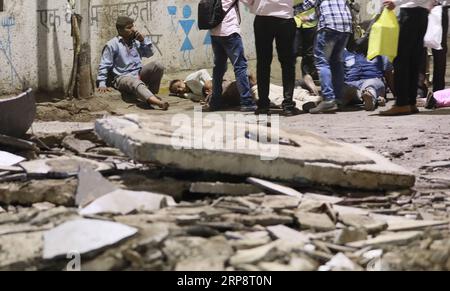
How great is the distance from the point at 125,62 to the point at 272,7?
264cm

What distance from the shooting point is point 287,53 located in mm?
9203

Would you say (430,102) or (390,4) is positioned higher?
(390,4)

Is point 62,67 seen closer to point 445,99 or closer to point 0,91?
point 0,91

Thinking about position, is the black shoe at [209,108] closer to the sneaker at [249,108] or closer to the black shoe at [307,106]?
the sneaker at [249,108]

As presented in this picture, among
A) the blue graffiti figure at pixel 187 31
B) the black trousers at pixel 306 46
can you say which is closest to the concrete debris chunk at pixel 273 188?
the black trousers at pixel 306 46

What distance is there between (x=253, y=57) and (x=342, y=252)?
1046 cm

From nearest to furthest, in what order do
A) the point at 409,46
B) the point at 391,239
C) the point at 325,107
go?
the point at 391,239
the point at 409,46
the point at 325,107

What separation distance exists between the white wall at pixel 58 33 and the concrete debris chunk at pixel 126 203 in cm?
677

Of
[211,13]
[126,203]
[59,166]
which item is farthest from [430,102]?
[126,203]

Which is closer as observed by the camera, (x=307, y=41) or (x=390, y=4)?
(x=390, y=4)

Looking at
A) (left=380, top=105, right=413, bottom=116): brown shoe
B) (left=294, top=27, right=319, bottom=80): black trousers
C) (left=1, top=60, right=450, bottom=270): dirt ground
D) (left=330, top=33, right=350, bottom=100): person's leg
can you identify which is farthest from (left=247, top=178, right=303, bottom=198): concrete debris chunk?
(left=294, top=27, right=319, bottom=80): black trousers

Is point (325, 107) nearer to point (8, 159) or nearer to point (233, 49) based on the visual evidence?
point (233, 49)

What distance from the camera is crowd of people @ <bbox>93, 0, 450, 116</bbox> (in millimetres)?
8367

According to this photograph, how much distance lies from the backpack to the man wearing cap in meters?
1.52
